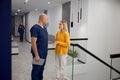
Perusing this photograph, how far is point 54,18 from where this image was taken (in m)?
12.7

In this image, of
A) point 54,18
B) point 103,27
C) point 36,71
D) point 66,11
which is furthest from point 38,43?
point 54,18

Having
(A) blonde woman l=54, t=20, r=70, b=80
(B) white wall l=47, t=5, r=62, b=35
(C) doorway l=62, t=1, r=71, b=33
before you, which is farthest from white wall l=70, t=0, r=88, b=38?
(A) blonde woman l=54, t=20, r=70, b=80

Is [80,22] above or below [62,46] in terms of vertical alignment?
above

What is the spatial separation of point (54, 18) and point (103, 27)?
5245 mm

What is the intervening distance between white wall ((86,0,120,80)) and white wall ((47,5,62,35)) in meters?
3.82

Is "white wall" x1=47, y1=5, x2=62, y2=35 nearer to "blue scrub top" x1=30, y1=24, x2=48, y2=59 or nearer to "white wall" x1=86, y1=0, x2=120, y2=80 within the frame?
"white wall" x1=86, y1=0, x2=120, y2=80

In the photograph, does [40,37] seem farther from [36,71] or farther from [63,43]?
[63,43]

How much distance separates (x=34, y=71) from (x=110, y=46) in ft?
18.2

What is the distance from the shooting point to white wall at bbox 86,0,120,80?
7781mm

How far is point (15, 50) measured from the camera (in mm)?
9391

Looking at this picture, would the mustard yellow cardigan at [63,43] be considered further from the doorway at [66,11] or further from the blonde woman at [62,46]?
the doorway at [66,11]

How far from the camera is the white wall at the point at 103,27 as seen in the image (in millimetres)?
7781

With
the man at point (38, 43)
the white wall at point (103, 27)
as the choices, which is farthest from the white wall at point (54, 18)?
the man at point (38, 43)
